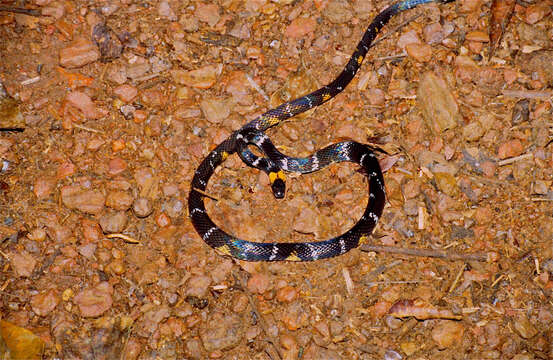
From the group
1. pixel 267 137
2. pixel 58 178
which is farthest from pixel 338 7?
pixel 58 178

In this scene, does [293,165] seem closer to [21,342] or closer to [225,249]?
[225,249]

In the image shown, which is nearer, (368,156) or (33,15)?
(368,156)

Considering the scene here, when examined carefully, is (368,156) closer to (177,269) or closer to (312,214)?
(312,214)

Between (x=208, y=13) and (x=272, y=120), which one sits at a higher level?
(x=208, y=13)

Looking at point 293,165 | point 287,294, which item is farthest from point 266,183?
point 287,294

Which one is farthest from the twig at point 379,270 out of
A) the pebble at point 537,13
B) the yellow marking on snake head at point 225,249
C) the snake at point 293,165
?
the pebble at point 537,13

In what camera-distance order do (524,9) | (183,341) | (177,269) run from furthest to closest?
(524,9)
(177,269)
(183,341)

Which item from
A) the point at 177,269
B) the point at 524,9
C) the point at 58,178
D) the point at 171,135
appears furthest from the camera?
the point at 524,9
